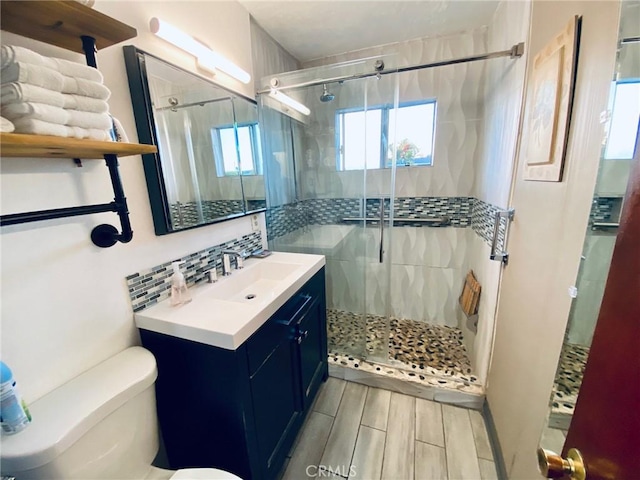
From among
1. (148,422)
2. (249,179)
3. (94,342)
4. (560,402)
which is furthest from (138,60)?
(560,402)

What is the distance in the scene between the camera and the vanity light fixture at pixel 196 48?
1030mm

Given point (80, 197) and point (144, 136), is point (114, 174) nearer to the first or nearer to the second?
point (80, 197)

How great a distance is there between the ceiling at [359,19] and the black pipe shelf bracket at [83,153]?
49.2 inches

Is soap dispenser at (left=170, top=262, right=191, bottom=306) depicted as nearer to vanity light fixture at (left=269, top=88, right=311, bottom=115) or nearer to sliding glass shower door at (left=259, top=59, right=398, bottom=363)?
sliding glass shower door at (left=259, top=59, right=398, bottom=363)

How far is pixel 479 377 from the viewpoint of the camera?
67.4 inches

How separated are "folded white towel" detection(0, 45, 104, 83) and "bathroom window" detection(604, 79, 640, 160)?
133 cm

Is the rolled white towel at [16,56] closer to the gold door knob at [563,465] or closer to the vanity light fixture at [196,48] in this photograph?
the vanity light fixture at [196,48]

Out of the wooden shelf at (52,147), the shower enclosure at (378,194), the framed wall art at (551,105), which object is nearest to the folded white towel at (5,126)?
the wooden shelf at (52,147)

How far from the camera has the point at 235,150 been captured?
1594 mm

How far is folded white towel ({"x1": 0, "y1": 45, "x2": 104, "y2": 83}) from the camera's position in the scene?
0.57m

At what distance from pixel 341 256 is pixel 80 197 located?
1630 millimetres

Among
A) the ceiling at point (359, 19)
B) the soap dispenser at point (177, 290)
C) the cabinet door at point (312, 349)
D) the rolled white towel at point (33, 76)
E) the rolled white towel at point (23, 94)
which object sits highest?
the ceiling at point (359, 19)

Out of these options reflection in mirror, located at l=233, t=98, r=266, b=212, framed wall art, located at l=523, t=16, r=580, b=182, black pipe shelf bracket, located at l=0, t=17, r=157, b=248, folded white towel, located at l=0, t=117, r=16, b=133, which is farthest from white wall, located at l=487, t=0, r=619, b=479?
reflection in mirror, located at l=233, t=98, r=266, b=212

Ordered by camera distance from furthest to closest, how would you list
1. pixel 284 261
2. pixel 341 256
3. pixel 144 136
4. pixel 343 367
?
pixel 341 256 < pixel 343 367 < pixel 284 261 < pixel 144 136
